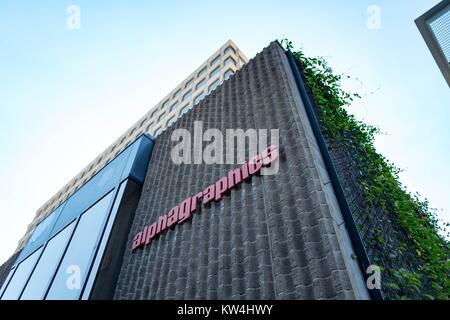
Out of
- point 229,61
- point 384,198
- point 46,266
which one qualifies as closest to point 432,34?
point 384,198

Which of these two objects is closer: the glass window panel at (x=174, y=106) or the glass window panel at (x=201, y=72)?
the glass window panel at (x=201, y=72)

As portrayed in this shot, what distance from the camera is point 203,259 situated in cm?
499

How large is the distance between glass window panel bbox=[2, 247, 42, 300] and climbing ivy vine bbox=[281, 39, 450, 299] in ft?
31.8

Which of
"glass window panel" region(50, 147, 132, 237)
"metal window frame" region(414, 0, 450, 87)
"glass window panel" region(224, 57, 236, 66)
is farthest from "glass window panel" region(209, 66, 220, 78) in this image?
"metal window frame" region(414, 0, 450, 87)

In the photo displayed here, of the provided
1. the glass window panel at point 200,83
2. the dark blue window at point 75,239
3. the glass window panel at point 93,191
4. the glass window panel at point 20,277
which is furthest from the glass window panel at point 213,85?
the glass window panel at point 20,277

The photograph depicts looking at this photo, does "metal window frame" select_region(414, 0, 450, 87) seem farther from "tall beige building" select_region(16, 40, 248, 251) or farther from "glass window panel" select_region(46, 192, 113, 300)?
"tall beige building" select_region(16, 40, 248, 251)

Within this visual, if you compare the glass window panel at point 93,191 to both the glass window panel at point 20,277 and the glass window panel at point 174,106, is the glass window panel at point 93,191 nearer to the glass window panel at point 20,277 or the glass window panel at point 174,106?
the glass window panel at point 20,277

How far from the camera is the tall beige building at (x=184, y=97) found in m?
30.7

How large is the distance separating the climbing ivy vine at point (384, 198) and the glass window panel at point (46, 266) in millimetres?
7762

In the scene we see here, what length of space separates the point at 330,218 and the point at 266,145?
2081 millimetres

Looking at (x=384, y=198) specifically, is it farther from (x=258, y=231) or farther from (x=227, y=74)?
(x=227, y=74)

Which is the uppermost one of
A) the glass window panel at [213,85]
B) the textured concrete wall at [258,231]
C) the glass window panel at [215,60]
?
the glass window panel at [215,60]

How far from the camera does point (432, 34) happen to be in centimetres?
629
